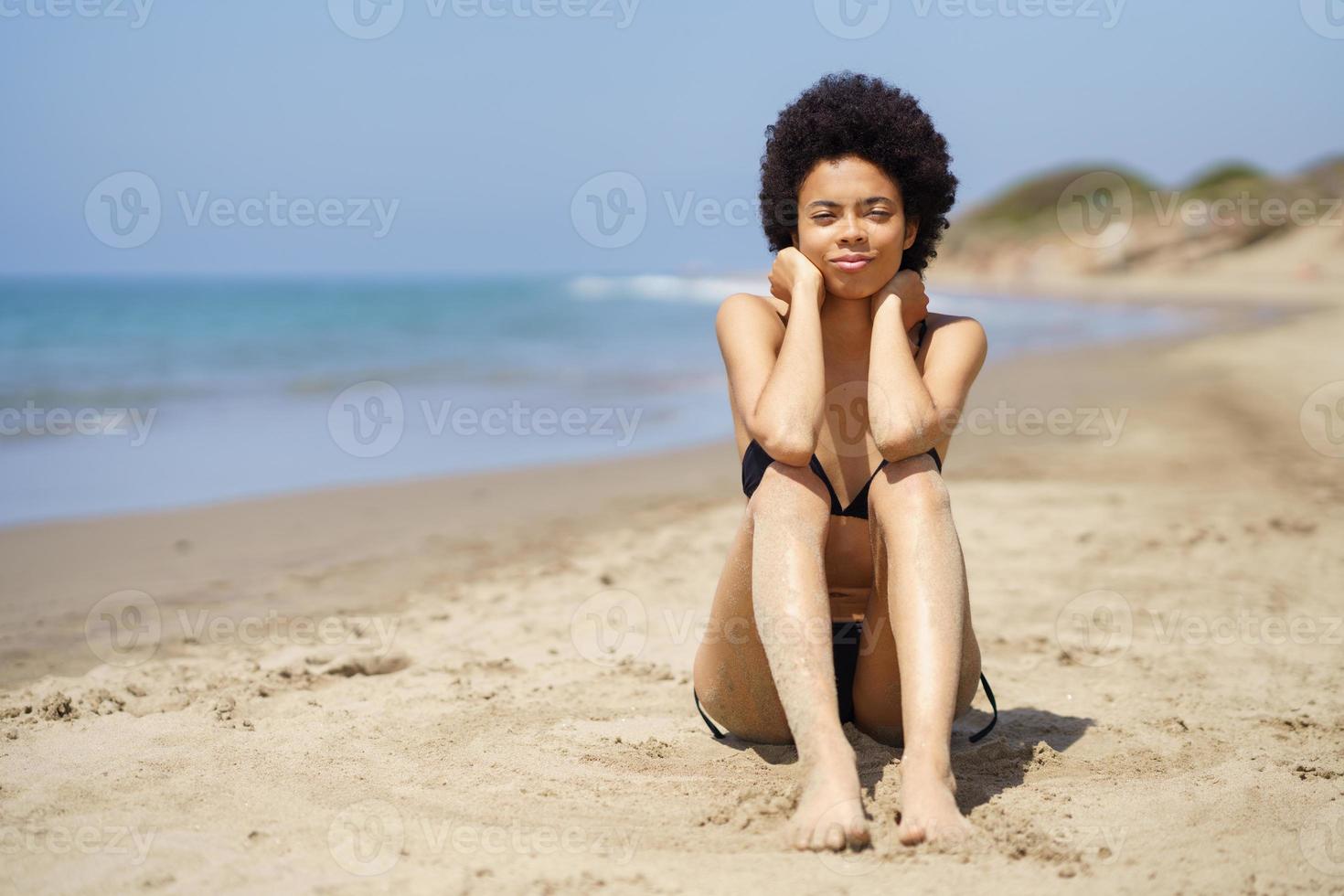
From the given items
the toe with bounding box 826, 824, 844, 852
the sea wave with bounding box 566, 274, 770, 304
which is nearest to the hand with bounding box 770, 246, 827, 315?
the toe with bounding box 826, 824, 844, 852

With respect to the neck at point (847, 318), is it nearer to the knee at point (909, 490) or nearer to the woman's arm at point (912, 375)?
the woman's arm at point (912, 375)

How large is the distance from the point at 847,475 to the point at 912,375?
13.4 inches

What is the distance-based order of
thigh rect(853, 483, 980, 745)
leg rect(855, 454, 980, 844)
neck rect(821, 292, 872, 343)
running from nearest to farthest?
leg rect(855, 454, 980, 844)
thigh rect(853, 483, 980, 745)
neck rect(821, 292, 872, 343)

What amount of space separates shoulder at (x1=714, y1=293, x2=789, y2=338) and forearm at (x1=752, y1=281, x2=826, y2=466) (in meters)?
0.13

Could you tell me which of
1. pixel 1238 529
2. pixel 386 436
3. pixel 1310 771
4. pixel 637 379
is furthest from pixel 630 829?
pixel 637 379

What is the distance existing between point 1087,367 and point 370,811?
14.3 meters

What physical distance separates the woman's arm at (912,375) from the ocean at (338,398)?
5.68 metres

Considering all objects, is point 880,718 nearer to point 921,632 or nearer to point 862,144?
point 921,632

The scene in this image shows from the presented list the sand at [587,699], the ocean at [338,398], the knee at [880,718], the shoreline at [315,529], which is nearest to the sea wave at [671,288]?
the ocean at [338,398]

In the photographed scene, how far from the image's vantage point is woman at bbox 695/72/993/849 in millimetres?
2758

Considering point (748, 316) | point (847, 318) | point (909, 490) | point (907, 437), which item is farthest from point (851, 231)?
point (909, 490)

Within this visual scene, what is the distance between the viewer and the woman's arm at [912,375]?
9.73 feet

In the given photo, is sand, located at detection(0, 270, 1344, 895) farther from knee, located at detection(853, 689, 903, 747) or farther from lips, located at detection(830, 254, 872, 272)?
lips, located at detection(830, 254, 872, 272)

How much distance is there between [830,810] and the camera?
2600mm
